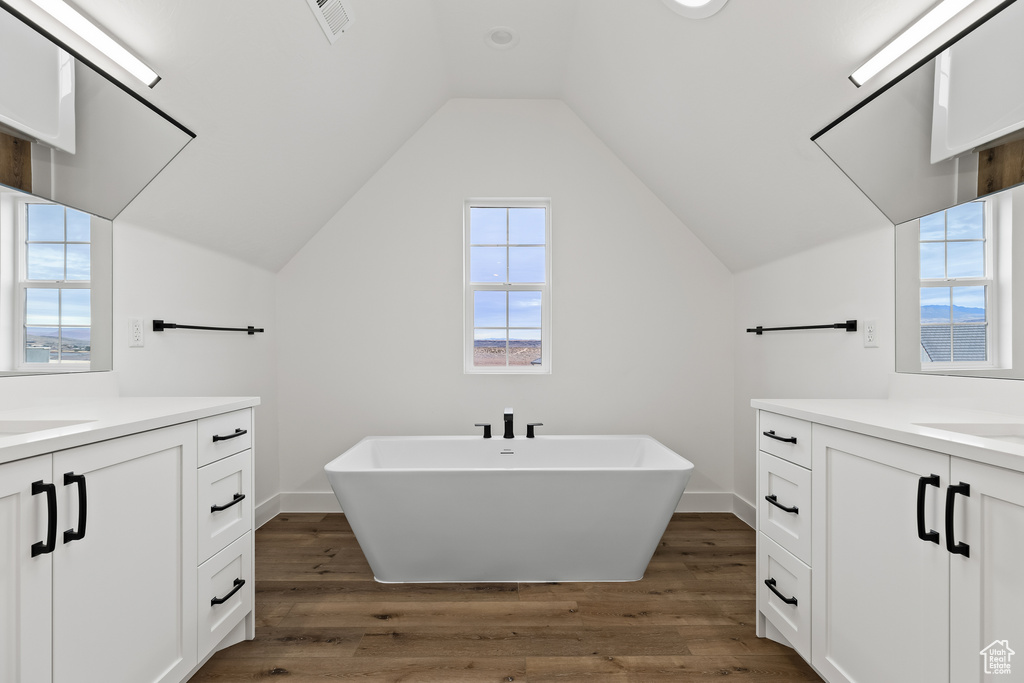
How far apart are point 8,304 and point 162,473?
2.45ft

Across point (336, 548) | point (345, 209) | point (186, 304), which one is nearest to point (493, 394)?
point (336, 548)

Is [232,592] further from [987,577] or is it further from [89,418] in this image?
[987,577]

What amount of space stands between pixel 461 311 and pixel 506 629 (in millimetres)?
1909

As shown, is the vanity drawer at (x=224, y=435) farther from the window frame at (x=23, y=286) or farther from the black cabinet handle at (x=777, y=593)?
the black cabinet handle at (x=777, y=593)

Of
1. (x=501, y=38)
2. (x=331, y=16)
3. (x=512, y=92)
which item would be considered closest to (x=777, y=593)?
(x=331, y=16)

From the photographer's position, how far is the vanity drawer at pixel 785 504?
160 cm

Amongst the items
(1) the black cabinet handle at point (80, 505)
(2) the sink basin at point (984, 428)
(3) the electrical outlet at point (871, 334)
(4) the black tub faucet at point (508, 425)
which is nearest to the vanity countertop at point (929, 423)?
(2) the sink basin at point (984, 428)

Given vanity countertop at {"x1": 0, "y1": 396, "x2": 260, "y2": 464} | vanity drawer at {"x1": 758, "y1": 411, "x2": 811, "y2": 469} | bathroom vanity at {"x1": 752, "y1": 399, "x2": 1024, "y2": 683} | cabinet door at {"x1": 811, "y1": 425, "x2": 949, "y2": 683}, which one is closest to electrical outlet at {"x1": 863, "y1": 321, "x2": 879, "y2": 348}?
bathroom vanity at {"x1": 752, "y1": 399, "x2": 1024, "y2": 683}

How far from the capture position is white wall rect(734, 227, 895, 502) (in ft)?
6.81

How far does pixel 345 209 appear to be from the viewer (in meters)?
3.27

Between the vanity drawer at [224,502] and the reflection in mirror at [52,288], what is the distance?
67 cm

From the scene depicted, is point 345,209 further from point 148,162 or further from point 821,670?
point 821,670

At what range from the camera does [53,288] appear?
1.69 metres

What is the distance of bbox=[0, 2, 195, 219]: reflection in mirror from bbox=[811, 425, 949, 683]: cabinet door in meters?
2.45
